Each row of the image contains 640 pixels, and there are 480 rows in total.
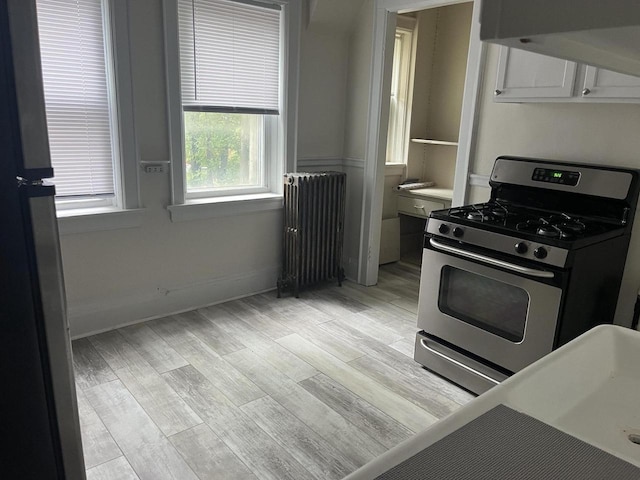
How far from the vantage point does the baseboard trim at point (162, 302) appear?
299 cm

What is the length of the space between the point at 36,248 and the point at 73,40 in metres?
2.01

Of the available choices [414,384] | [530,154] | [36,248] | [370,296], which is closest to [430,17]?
[530,154]

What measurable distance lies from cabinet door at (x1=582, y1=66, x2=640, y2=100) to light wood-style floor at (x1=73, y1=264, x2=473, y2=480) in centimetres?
161

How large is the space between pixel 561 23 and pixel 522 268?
1888mm

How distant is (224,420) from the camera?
2225 mm

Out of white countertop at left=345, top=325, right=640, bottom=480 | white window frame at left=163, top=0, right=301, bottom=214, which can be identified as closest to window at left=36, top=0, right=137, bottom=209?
white window frame at left=163, top=0, right=301, bottom=214

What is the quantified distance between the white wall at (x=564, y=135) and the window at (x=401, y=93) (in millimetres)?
1745

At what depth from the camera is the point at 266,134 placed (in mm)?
3701

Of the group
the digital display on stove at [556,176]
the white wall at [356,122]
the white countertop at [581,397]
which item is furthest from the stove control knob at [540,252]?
the white wall at [356,122]

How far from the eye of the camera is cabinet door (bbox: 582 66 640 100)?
2.16 m

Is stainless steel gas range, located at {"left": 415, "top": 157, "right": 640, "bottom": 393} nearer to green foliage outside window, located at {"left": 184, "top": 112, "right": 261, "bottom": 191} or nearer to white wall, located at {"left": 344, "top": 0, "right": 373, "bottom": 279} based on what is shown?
white wall, located at {"left": 344, "top": 0, "right": 373, "bottom": 279}

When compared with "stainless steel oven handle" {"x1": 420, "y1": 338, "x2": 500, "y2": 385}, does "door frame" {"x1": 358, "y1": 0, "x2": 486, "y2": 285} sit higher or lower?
higher

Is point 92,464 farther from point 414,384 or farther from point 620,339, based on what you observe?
point 620,339

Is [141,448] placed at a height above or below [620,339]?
below
